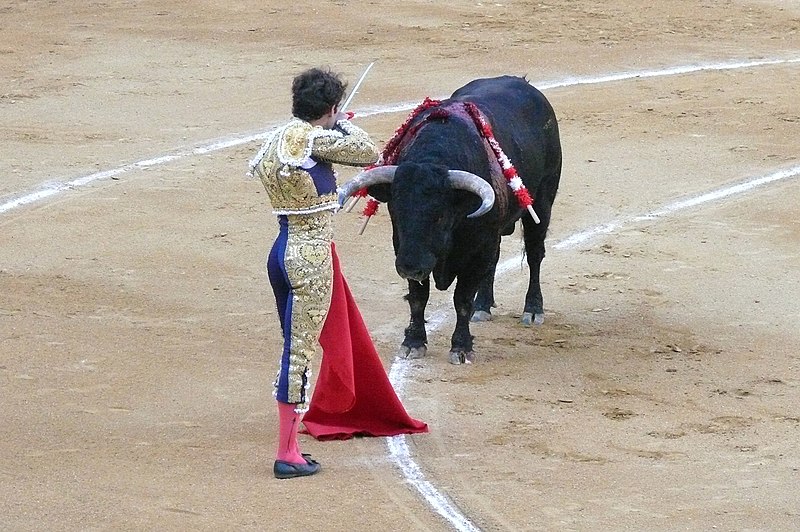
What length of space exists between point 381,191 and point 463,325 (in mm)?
797

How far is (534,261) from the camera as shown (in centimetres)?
856

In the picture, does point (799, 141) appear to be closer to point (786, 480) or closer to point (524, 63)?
point (524, 63)

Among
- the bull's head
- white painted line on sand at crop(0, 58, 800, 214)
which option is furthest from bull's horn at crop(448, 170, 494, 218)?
white painted line on sand at crop(0, 58, 800, 214)

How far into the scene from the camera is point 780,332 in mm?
8242

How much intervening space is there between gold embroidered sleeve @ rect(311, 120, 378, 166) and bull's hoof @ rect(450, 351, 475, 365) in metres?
2.00

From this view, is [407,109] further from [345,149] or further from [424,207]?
[345,149]

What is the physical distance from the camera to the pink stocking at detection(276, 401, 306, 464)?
229 inches

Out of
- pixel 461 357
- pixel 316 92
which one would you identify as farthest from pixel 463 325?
pixel 316 92

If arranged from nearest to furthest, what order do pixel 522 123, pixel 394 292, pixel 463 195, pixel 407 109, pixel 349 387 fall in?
pixel 349 387
pixel 463 195
pixel 522 123
pixel 394 292
pixel 407 109

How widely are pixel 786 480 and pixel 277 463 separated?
2015 millimetres

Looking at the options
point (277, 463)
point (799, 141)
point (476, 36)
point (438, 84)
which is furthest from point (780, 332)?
point (476, 36)

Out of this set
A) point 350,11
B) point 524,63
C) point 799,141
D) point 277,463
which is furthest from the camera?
point 350,11

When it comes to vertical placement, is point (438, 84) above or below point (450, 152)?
Result: below

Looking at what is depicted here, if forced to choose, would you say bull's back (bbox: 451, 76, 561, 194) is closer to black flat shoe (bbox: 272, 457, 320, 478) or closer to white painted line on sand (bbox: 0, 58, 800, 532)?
white painted line on sand (bbox: 0, 58, 800, 532)
